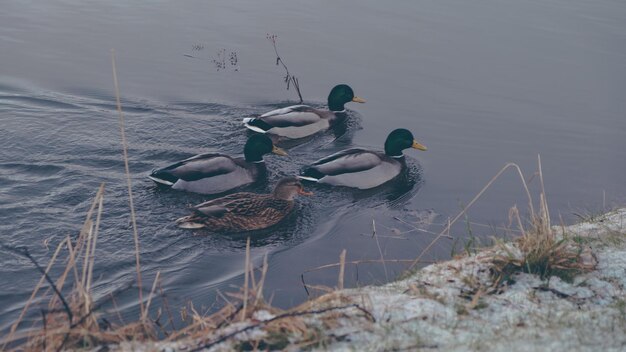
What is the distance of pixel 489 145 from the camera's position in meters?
10.0

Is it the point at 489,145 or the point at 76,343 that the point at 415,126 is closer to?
the point at 489,145

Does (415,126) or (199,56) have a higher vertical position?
(199,56)

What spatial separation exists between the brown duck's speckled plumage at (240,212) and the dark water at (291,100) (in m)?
0.20

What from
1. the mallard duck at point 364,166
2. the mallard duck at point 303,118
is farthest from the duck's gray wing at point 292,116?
the mallard duck at point 364,166

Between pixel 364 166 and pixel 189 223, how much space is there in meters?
2.64

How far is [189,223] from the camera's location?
25.3ft

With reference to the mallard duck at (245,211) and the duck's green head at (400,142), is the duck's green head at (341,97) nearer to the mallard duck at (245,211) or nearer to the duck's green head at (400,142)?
the duck's green head at (400,142)

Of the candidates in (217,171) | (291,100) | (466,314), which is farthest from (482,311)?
(291,100)

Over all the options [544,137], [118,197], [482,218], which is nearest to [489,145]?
[544,137]

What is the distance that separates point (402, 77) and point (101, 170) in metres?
5.01

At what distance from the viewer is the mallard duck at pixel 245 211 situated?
7766 mm

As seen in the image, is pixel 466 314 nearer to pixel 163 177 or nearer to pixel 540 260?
pixel 540 260

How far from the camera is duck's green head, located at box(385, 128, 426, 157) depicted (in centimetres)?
980

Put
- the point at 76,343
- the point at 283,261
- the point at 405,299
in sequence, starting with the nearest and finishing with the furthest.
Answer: the point at 76,343, the point at 405,299, the point at 283,261
